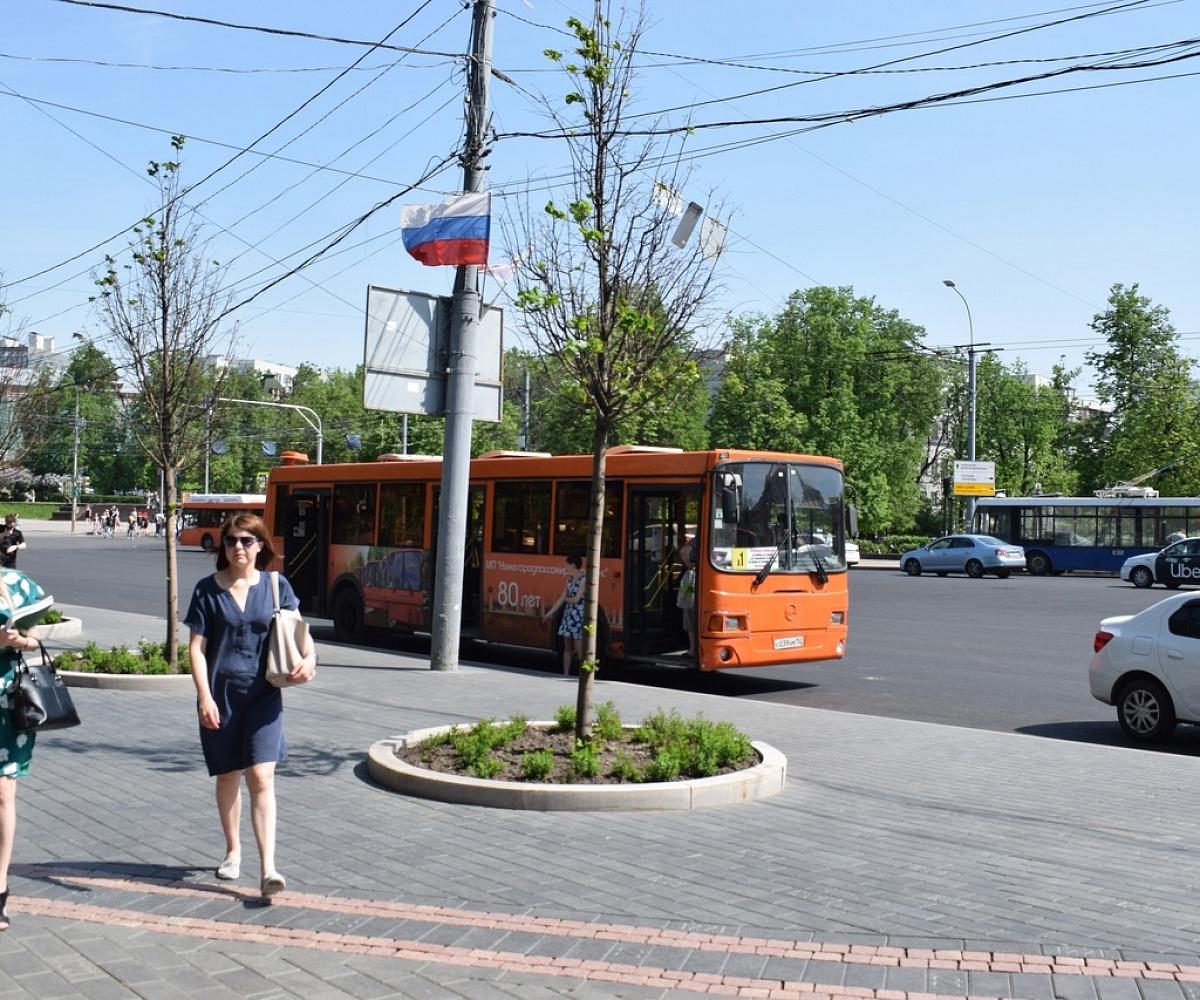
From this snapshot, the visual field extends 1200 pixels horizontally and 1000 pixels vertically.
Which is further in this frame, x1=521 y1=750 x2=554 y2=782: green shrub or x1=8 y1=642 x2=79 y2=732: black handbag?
x1=521 y1=750 x2=554 y2=782: green shrub

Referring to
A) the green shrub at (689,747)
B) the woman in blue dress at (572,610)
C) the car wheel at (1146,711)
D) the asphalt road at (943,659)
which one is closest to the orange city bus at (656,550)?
the woman in blue dress at (572,610)

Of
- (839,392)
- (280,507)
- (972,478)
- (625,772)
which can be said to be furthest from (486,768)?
(839,392)

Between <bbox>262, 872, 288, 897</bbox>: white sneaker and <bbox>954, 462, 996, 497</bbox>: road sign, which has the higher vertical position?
<bbox>954, 462, 996, 497</bbox>: road sign

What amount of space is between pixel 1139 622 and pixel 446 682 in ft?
22.6

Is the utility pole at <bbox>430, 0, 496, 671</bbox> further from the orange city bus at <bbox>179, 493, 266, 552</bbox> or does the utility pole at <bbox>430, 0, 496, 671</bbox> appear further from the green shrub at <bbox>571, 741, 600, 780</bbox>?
the orange city bus at <bbox>179, 493, 266, 552</bbox>

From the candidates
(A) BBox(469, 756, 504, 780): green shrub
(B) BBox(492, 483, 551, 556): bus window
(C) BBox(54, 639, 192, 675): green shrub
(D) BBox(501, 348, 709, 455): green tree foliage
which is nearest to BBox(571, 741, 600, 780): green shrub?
(A) BBox(469, 756, 504, 780): green shrub

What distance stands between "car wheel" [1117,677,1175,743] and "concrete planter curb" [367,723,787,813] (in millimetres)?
4718

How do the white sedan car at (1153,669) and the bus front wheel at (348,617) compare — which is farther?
the bus front wheel at (348,617)

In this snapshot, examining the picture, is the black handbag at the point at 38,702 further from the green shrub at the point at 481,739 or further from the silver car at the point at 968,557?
the silver car at the point at 968,557

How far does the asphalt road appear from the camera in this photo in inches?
511

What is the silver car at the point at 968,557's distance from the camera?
1816 inches

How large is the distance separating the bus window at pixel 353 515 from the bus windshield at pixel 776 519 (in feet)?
22.1

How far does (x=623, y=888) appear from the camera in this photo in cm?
597

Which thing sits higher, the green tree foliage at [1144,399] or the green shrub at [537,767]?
the green tree foliage at [1144,399]
